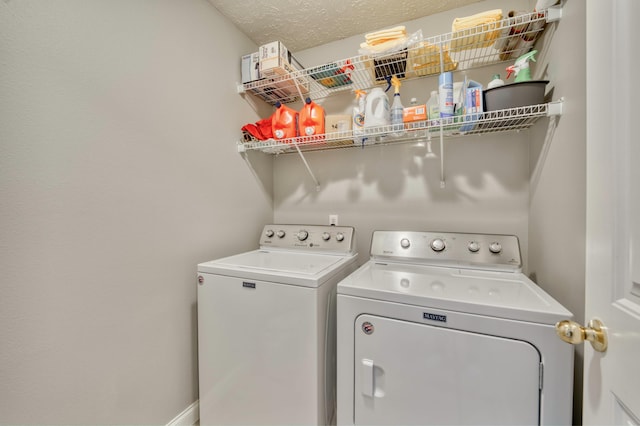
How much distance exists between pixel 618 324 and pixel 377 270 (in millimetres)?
978

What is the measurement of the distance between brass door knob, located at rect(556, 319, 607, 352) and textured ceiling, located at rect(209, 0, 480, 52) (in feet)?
6.32

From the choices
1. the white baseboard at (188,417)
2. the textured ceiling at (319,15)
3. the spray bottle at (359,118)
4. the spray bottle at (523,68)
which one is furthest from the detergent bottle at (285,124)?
the white baseboard at (188,417)

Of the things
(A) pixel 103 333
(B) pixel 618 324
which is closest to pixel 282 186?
(A) pixel 103 333

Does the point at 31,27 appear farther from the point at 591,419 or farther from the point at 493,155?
the point at 493,155

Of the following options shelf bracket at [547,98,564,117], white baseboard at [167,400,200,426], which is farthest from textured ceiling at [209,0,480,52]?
white baseboard at [167,400,200,426]

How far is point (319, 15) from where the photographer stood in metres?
1.76

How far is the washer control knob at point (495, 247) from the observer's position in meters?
1.38

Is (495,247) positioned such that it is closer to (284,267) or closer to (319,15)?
(284,267)

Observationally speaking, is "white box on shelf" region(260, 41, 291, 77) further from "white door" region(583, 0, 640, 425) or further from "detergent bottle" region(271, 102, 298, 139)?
"white door" region(583, 0, 640, 425)

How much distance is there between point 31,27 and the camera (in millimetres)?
936

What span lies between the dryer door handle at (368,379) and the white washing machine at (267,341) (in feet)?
0.72

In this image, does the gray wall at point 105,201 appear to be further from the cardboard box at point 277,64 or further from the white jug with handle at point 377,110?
the white jug with handle at point 377,110

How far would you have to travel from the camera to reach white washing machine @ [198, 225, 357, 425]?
1.22 m

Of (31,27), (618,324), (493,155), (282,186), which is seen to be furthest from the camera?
(282,186)
